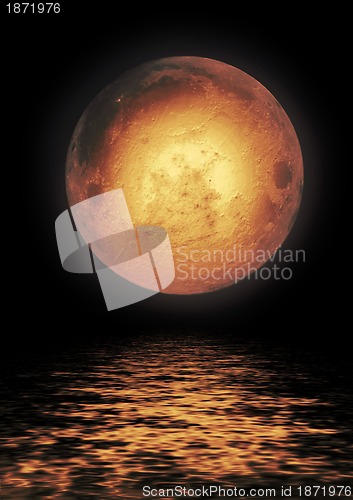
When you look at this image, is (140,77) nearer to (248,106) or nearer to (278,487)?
(248,106)

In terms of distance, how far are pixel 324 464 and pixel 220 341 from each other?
10695 mm

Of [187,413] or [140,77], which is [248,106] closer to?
[140,77]

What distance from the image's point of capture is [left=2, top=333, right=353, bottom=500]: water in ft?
42.3

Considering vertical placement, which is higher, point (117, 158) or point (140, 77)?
point (140, 77)

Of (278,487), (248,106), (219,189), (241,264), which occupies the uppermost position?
(248,106)

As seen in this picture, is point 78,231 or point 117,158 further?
point 78,231

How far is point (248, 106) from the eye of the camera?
26578 millimetres

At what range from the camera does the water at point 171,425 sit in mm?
12906

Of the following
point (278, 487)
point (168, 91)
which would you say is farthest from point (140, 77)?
point (278, 487)

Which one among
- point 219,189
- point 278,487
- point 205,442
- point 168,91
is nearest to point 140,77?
point 168,91

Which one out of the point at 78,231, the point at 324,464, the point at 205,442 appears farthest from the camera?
the point at 78,231

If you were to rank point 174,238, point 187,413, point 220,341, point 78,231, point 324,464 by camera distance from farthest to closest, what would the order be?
point 78,231, point 174,238, point 220,341, point 187,413, point 324,464

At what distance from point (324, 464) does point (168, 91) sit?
46.0ft

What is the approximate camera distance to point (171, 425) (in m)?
15.5
